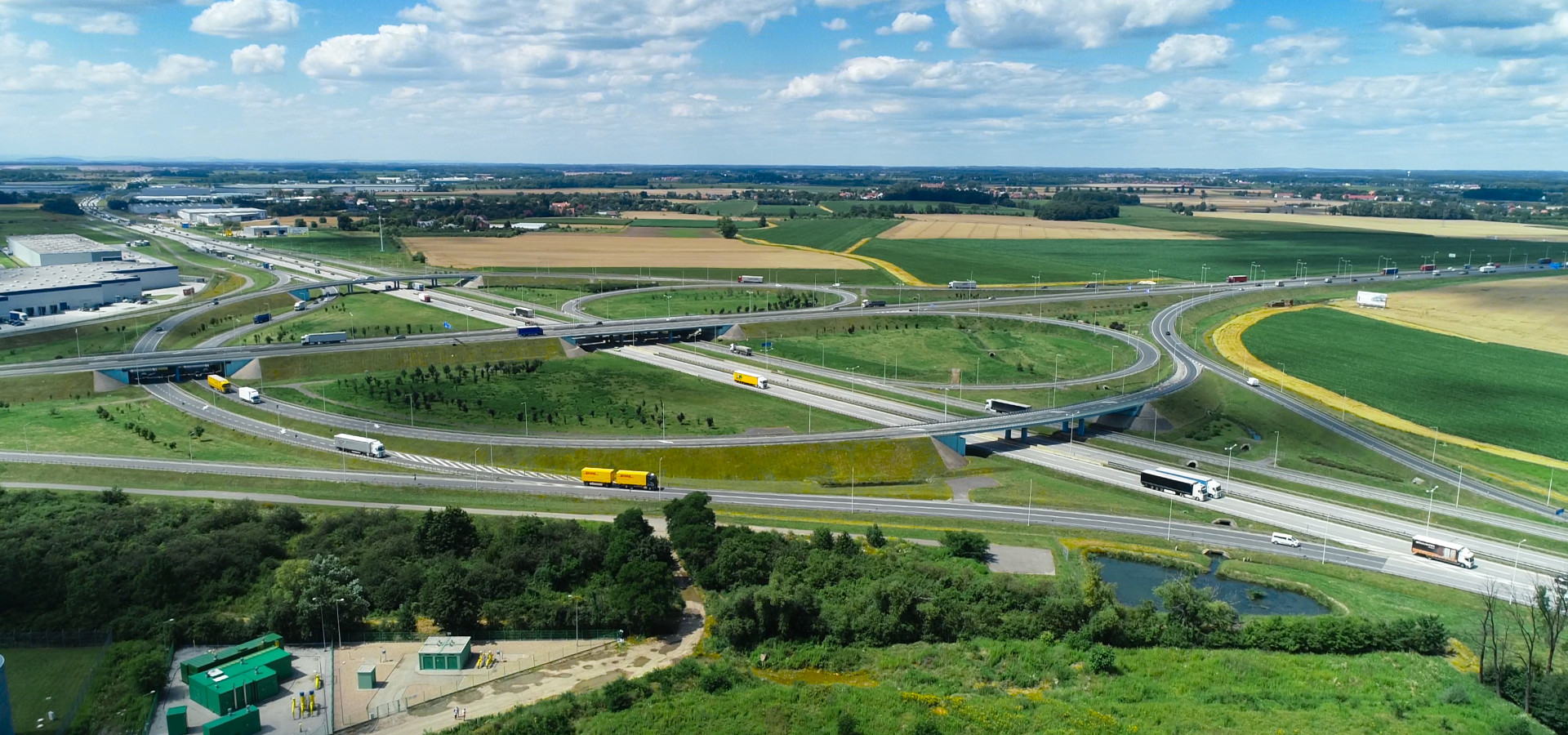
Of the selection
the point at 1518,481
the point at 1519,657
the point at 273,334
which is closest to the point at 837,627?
the point at 1519,657

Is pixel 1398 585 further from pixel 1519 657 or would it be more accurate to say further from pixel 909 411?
pixel 909 411

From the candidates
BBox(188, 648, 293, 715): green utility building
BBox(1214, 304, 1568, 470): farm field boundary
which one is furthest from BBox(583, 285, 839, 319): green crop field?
BBox(188, 648, 293, 715): green utility building

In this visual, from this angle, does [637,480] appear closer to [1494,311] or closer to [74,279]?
[74,279]

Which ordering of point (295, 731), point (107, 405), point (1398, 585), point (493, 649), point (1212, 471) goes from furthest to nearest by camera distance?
point (107, 405)
point (1212, 471)
point (1398, 585)
point (493, 649)
point (295, 731)

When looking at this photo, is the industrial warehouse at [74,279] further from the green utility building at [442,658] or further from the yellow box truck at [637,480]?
the green utility building at [442,658]

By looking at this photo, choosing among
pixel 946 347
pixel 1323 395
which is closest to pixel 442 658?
pixel 946 347

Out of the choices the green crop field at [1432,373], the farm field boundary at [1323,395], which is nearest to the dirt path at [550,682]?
the farm field boundary at [1323,395]

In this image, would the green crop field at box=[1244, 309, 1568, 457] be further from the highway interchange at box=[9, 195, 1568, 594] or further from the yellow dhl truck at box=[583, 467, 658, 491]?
the yellow dhl truck at box=[583, 467, 658, 491]
